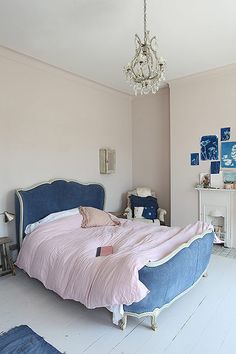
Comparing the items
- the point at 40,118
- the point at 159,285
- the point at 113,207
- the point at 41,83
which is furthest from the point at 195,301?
the point at 41,83

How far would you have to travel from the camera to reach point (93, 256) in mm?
2451

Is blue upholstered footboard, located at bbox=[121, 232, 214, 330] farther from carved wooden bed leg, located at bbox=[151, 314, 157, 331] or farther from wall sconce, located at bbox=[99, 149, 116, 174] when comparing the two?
wall sconce, located at bbox=[99, 149, 116, 174]

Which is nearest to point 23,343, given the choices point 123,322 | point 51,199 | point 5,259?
point 123,322

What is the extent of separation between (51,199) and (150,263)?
2095 millimetres

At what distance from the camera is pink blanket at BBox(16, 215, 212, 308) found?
199 centimetres

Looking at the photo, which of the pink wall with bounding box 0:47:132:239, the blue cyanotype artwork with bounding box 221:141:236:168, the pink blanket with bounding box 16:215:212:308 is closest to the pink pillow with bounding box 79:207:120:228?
the pink blanket with bounding box 16:215:212:308

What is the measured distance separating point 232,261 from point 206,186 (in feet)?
4.06

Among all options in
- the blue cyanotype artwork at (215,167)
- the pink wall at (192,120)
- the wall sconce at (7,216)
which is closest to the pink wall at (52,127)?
the wall sconce at (7,216)

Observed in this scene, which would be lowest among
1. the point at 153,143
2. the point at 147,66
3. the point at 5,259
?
the point at 5,259

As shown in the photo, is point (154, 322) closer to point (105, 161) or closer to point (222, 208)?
point (222, 208)

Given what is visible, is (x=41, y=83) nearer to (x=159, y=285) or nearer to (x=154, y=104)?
(x=154, y=104)

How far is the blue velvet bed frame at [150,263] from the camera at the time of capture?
80.0 inches

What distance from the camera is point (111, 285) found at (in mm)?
1999

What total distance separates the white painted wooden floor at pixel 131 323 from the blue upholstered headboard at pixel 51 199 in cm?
89
